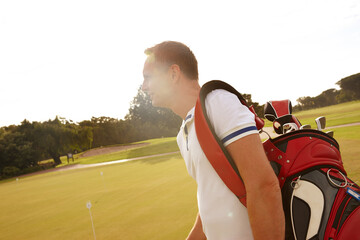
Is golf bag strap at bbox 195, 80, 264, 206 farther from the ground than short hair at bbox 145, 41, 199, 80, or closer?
closer

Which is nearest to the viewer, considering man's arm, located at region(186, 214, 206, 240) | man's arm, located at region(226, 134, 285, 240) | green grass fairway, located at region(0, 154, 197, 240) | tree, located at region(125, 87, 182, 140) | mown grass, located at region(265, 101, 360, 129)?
man's arm, located at region(226, 134, 285, 240)

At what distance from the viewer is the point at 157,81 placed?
4.41ft

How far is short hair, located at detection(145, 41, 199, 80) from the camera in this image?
127 centimetres

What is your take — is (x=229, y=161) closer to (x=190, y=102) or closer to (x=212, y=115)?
(x=212, y=115)

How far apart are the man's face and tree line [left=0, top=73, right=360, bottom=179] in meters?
37.4

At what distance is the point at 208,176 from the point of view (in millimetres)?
1064

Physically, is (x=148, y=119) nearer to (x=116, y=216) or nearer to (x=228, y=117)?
(x=116, y=216)

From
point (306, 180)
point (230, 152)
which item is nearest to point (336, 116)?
point (306, 180)

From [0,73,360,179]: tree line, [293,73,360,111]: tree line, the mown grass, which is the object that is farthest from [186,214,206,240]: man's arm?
[293,73,360,111]: tree line

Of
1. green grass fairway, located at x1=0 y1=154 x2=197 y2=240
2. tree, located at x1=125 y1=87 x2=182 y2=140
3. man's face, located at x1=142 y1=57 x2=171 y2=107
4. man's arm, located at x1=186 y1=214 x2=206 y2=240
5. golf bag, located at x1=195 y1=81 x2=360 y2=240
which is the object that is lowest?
green grass fairway, located at x1=0 y1=154 x2=197 y2=240

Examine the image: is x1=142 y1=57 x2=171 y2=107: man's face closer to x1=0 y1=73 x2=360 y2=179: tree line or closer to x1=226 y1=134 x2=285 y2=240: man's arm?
x1=226 y1=134 x2=285 y2=240: man's arm

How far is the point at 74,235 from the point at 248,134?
4783 millimetres

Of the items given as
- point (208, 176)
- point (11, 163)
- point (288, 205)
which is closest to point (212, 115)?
point (208, 176)

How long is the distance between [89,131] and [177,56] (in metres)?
42.5
